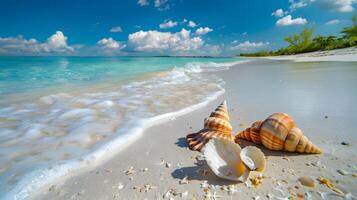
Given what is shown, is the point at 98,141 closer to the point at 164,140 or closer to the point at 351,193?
the point at 164,140

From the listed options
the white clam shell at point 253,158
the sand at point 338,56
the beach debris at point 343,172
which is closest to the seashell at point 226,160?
the white clam shell at point 253,158

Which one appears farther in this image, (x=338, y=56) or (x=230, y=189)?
(x=338, y=56)

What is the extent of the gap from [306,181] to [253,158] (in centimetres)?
45

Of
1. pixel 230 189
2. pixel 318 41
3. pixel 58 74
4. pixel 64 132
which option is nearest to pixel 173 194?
pixel 230 189

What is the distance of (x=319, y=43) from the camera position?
50.7 meters

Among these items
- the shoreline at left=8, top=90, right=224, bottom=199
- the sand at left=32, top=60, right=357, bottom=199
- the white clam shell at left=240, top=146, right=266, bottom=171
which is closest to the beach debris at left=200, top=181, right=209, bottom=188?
the sand at left=32, top=60, right=357, bottom=199

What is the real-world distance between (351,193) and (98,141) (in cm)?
264

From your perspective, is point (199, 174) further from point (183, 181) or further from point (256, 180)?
point (256, 180)

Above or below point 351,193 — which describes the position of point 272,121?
above

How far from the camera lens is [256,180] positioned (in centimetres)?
159

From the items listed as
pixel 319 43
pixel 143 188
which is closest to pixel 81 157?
pixel 143 188

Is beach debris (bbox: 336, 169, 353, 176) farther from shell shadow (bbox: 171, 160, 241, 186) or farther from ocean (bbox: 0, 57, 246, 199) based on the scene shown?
ocean (bbox: 0, 57, 246, 199)

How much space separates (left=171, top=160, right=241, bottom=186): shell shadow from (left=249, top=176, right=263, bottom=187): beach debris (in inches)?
6.2

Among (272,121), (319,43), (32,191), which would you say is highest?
(319,43)
